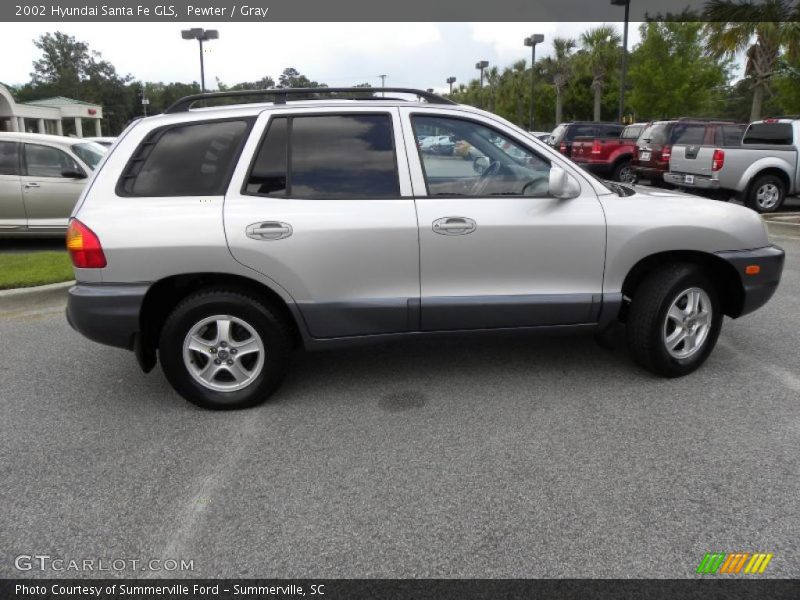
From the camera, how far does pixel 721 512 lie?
2795 millimetres

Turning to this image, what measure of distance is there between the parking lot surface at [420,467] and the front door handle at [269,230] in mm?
1090

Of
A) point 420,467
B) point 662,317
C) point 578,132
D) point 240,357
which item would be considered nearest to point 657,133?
point 578,132

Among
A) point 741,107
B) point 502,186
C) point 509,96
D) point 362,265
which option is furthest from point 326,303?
point 741,107

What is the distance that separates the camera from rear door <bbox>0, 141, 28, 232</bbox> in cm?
884

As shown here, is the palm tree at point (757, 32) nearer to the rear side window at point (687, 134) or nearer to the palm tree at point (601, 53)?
the rear side window at point (687, 134)

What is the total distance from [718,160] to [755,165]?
0.89 m

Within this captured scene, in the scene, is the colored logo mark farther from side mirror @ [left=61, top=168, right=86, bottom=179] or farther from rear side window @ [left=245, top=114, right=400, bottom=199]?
side mirror @ [left=61, top=168, right=86, bottom=179]

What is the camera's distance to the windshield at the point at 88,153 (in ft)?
30.7

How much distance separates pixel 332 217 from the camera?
376 cm

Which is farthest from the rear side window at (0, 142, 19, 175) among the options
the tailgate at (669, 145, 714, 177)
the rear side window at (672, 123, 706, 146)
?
the rear side window at (672, 123, 706, 146)

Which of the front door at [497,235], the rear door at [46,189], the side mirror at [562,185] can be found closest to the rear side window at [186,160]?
the front door at [497,235]

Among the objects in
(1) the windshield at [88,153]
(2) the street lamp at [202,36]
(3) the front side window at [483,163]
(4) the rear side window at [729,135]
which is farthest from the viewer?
(2) the street lamp at [202,36]

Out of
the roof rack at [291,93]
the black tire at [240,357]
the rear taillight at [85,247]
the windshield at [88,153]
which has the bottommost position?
the black tire at [240,357]

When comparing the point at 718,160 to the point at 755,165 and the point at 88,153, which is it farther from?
the point at 88,153
